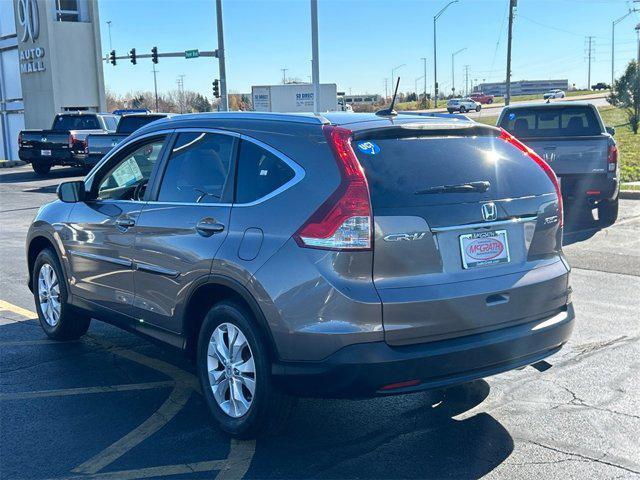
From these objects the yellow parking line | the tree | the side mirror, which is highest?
the tree

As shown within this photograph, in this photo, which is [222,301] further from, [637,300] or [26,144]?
[26,144]

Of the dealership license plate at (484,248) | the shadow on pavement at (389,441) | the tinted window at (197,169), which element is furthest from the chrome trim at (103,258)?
the dealership license plate at (484,248)

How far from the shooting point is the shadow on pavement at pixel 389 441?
390 cm

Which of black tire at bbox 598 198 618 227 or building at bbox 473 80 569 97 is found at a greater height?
building at bbox 473 80 569 97

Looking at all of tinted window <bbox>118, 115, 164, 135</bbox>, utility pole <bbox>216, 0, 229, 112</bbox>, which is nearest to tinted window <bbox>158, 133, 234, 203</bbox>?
tinted window <bbox>118, 115, 164, 135</bbox>

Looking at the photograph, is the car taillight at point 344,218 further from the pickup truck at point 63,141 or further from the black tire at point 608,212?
the pickup truck at point 63,141

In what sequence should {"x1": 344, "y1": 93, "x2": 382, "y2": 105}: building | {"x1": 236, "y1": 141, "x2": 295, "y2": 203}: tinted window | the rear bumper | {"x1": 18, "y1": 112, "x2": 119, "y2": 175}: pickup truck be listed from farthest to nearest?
{"x1": 344, "y1": 93, "x2": 382, "y2": 105}: building < {"x1": 18, "y1": 112, "x2": 119, "y2": 175}: pickup truck < {"x1": 236, "y1": 141, "x2": 295, "y2": 203}: tinted window < the rear bumper

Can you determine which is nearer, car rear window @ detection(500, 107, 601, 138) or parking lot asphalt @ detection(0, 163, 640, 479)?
parking lot asphalt @ detection(0, 163, 640, 479)

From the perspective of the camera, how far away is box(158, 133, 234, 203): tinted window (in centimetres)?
458

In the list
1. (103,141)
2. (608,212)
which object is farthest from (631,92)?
(608,212)

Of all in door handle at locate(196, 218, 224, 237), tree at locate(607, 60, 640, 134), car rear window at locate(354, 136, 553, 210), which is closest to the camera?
car rear window at locate(354, 136, 553, 210)

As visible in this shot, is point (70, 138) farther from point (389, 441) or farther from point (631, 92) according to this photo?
point (631, 92)

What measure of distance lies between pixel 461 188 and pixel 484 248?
34 cm

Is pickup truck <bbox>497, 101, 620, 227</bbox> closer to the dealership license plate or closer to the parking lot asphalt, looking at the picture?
the parking lot asphalt
